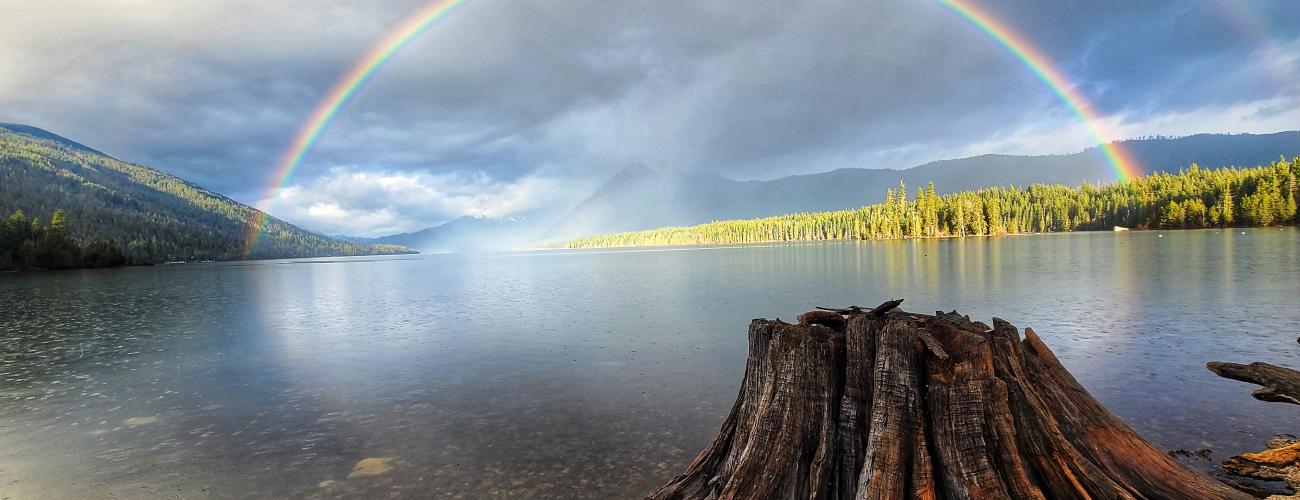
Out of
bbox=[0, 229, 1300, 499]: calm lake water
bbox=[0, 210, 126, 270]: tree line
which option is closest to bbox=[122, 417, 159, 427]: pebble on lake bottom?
bbox=[0, 229, 1300, 499]: calm lake water

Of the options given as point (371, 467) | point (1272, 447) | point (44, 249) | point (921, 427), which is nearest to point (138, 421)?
point (371, 467)

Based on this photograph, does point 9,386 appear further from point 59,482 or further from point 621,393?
point 621,393

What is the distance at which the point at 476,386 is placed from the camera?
44.9 feet

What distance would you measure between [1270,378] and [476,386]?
14.1 metres

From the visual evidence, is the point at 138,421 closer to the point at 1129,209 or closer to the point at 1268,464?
the point at 1268,464

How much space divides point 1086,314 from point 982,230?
163m

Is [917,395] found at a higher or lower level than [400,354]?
higher

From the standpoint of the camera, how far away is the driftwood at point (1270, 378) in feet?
23.6

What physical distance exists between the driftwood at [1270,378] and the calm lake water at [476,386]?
1051 mm

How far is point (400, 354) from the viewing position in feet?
60.0

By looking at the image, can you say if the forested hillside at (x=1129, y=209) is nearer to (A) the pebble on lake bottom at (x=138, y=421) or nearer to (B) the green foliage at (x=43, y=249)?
(A) the pebble on lake bottom at (x=138, y=421)

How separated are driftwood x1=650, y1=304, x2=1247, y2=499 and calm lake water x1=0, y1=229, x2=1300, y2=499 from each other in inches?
128

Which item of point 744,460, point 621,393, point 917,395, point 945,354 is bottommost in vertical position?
point 621,393

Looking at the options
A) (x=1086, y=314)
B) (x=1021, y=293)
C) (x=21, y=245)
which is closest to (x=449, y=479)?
(x=1086, y=314)
